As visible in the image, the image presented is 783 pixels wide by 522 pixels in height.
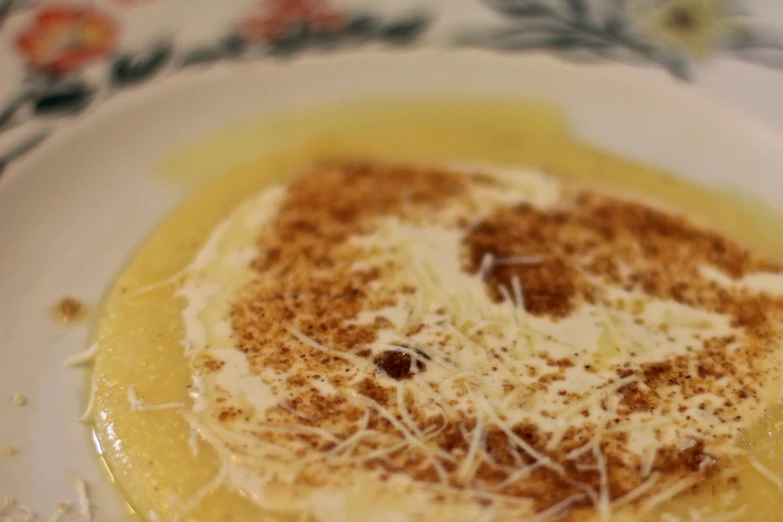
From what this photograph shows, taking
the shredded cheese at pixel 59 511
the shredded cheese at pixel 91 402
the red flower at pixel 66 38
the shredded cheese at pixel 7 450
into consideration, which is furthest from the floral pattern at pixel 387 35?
the shredded cheese at pixel 59 511

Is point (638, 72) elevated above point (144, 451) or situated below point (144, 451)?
above

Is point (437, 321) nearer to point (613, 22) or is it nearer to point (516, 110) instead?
point (516, 110)

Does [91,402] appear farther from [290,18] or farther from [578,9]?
[578,9]

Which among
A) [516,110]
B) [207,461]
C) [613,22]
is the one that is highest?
[613,22]

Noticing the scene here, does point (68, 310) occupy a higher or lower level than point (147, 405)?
higher

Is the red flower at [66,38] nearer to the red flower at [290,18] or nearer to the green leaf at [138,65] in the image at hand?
the green leaf at [138,65]

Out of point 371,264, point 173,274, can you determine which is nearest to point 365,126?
point 371,264

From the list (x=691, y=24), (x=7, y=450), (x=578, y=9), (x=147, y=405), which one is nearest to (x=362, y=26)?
(x=578, y=9)
